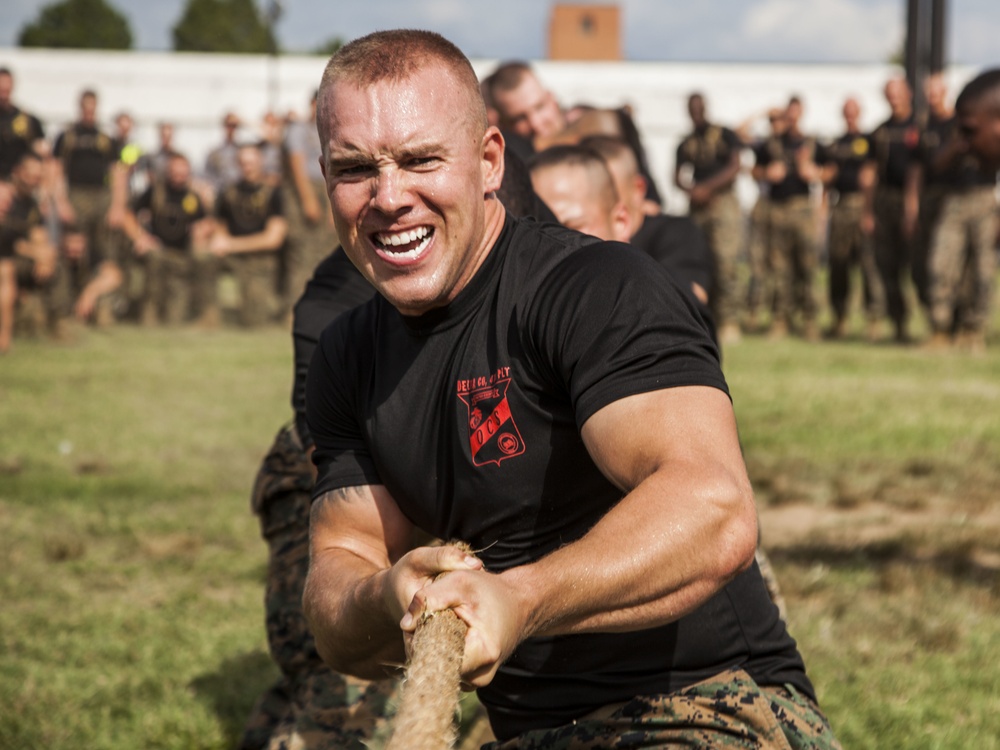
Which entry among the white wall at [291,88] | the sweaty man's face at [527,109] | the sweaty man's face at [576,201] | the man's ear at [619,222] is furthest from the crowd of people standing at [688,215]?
the white wall at [291,88]

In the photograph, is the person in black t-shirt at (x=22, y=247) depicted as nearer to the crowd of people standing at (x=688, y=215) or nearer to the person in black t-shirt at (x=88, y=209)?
the crowd of people standing at (x=688, y=215)

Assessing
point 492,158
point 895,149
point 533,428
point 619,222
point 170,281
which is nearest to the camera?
point 533,428

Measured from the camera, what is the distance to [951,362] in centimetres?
1199

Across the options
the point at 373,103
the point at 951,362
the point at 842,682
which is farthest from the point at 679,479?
the point at 951,362

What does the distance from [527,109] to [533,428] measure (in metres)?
4.30

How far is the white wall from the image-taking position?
2553cm

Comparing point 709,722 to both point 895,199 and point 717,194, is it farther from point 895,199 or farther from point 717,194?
point 717,194

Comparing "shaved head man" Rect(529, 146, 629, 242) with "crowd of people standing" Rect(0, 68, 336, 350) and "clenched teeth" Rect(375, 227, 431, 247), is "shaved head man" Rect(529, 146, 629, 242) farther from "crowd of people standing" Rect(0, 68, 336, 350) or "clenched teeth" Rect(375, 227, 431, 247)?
"crowd of people standing" Rect(0, 68, 336, 350)

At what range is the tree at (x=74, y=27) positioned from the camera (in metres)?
78.6

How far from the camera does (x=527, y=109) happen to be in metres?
6.38

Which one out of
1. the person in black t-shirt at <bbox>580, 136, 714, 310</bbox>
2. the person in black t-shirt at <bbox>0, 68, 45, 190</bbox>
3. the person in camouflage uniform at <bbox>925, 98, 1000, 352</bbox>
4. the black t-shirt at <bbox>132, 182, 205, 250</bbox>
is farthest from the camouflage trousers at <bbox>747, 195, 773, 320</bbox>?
the person in black t-shirt at <bbox>580, 136, 714, 310</bbox>

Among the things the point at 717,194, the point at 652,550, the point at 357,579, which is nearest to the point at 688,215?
the point at 717,194

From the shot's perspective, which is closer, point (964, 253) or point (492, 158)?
point (492, 158)

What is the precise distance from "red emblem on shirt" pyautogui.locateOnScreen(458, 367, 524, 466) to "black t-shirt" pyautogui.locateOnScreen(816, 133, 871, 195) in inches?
499
